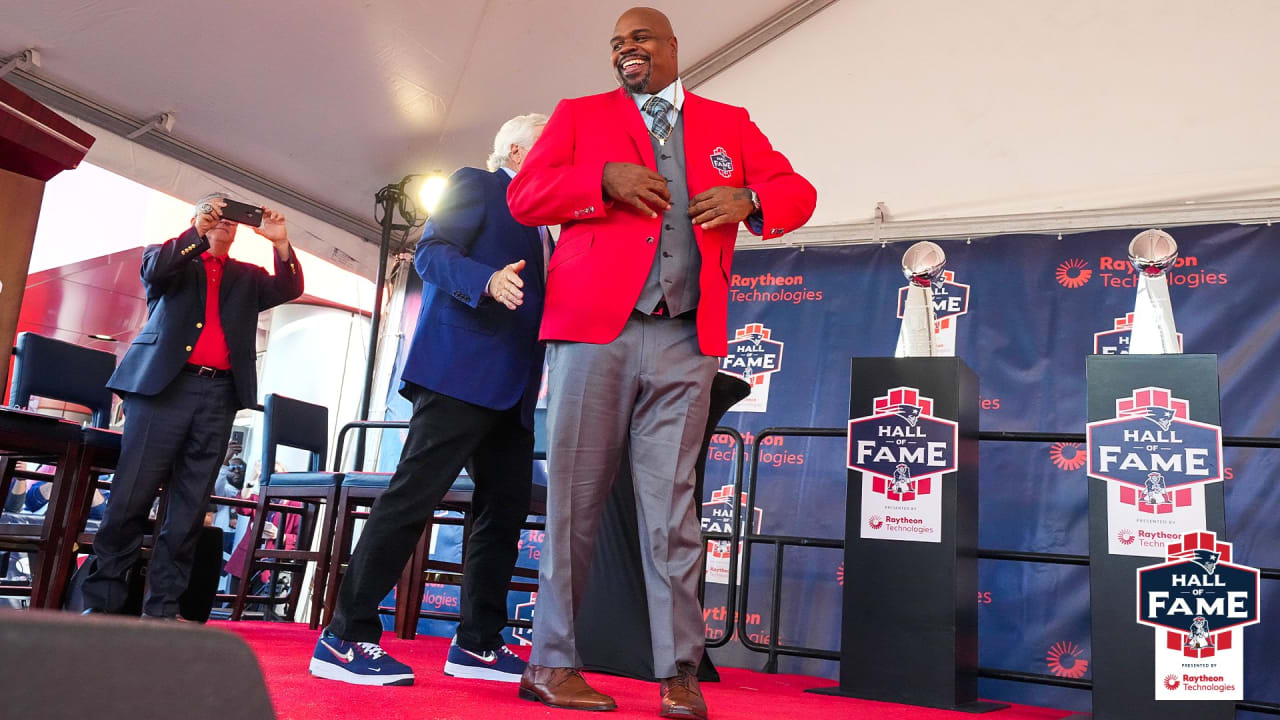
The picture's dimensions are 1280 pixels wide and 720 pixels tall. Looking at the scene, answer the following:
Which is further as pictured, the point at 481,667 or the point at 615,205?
the point at 481,667

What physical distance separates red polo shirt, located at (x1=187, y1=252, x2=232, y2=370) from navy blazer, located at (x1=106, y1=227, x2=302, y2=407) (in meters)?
0.02

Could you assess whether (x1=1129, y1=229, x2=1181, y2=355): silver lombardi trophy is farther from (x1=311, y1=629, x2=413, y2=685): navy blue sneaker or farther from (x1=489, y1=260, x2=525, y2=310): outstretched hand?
(x1=311, y1=629, x2=413, y2=685): navy blue sneaker

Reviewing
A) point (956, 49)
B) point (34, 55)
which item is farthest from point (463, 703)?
point (956, 49)

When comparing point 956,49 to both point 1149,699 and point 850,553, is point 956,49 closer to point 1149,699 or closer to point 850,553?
point 850,553

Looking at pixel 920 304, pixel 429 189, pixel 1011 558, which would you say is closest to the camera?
pixel 1011 558

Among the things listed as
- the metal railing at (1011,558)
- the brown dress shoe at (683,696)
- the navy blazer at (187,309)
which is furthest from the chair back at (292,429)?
the brown dress shoe at (683,696)

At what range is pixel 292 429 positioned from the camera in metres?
4.26

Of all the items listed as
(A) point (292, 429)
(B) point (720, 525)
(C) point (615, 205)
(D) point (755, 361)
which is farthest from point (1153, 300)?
(A) point (292, 429)

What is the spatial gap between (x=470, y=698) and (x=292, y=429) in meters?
2.72

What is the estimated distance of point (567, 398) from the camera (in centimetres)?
191

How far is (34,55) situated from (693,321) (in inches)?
132

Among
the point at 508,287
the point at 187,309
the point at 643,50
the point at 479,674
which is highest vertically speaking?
the point at 643,50

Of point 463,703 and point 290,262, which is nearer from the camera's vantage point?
point 463,703

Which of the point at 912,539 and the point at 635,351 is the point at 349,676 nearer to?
the point at 635,351
